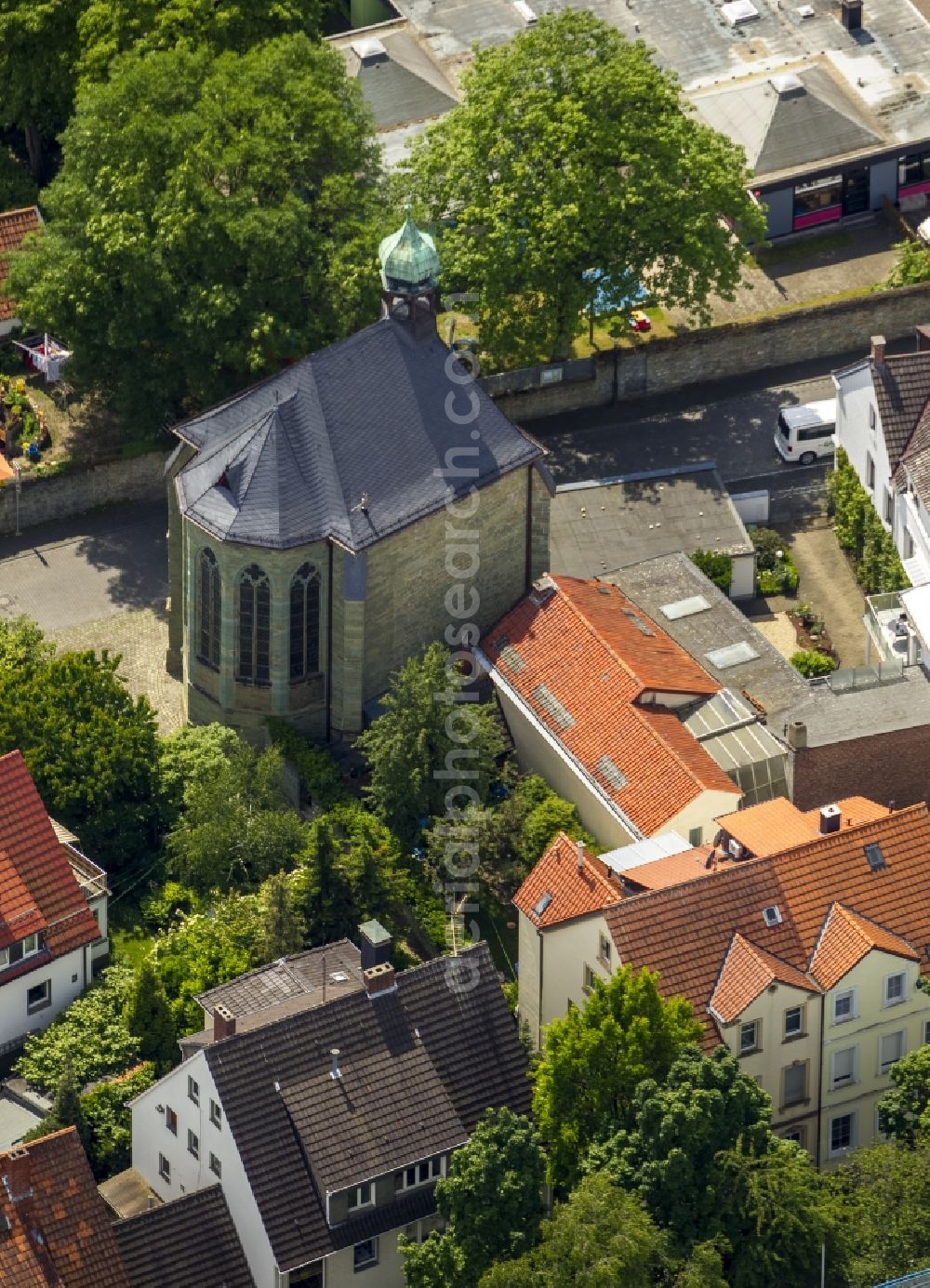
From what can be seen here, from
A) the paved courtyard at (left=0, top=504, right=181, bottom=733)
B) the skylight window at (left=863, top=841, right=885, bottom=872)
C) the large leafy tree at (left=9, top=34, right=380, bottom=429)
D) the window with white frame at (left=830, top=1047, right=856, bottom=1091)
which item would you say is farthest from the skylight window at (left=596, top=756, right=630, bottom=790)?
the large leafy tree at (left=9, top=34, right=380, bottom=429)

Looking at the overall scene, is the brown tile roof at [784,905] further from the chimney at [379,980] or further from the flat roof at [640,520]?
the flat roof at [640,520]

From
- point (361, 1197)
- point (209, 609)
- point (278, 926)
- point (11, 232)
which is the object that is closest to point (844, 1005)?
point (361, 1197)

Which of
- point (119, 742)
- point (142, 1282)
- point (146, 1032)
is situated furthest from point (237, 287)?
point (142, 1282)

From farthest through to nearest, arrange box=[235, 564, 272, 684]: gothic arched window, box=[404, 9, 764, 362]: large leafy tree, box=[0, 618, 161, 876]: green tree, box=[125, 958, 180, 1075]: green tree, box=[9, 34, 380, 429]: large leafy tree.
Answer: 1. box=[404, 9, 764, 362]: large leafy tree
2. box=[9, 34, 380, 429]: large leafy tree
3. box=[235, 564, 272, 684]: gothic arched window
4. box=[0, 618, 161, 876]: green tree
5. box=[125, 958, 180, 1075]: green tree

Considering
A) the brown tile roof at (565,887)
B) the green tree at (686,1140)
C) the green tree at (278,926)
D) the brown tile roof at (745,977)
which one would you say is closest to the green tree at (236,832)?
the green tree at (278,926)

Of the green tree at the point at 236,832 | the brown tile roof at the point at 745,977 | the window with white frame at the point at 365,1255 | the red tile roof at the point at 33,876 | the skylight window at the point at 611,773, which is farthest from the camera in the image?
the green tree at the point at 236,832

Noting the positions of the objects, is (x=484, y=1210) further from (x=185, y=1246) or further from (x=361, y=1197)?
(x=185, y=1246)

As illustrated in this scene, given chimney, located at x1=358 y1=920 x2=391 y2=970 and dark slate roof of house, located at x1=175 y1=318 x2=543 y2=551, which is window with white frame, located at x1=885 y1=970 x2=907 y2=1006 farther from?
dark slate roof of house, located at x1=175 y1=318 x2=543 y2=551
